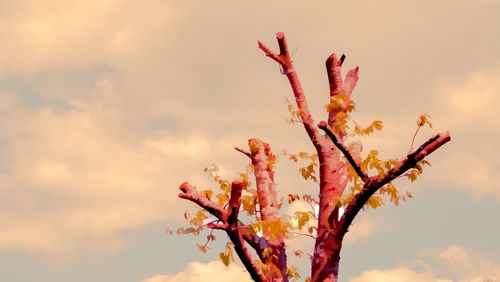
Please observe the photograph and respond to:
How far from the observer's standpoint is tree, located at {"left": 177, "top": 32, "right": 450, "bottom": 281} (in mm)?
9617

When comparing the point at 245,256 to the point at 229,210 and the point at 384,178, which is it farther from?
the point at 384,178

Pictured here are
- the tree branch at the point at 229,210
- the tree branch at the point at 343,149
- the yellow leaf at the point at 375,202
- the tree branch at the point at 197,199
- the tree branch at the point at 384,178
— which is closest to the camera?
the tree branch at the point at 229,210

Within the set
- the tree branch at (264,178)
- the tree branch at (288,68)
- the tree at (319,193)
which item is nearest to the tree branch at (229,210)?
the tree at (319,193)

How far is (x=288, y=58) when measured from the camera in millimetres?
12797

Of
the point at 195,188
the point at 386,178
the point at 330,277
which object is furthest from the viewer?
the point at 330,277

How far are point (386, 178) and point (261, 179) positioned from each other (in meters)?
3.45

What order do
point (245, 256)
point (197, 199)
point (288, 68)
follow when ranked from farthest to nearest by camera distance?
point (288, 68) → point (245, 256) → point (197, 199)

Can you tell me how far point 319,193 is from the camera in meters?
11.9

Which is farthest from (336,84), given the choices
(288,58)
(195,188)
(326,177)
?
(195,188)

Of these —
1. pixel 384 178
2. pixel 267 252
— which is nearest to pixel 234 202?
pixel 384 178

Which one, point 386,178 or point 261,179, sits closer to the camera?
point 386,178

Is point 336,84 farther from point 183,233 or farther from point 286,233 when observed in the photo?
point 183,233

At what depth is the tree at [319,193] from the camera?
962 cm

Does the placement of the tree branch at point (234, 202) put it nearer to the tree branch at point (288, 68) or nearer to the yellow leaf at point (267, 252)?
the yellow leaf at point (267, 252)
